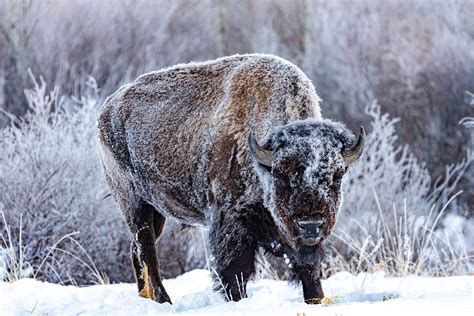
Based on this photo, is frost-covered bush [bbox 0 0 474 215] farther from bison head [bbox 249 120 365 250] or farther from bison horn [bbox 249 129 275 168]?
bison horn [bbox 249 129 275 168]

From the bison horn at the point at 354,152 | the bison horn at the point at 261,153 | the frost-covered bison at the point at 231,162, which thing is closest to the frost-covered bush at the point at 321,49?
the frost-covered bison at the point at 231,162

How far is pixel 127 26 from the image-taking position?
92.1 ft

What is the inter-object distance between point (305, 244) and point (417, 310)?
1333 mm

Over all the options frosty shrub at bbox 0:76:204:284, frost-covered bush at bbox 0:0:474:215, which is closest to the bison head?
frosty shrub at bbox 0:76:204:284

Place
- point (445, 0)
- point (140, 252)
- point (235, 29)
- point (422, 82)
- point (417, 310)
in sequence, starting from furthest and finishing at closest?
point (235, 29) → point (445, 0) → point (422, 82) → point (140, 252) → point (417, 310)

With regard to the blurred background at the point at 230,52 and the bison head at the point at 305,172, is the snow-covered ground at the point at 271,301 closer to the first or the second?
the bison head at the point at 305,172

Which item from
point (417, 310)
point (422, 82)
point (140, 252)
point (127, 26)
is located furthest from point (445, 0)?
point (417, 310)

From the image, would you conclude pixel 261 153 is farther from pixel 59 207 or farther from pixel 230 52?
pixel 230 52

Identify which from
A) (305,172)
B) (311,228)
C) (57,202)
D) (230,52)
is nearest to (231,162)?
(305,172)

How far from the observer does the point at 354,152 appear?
6.18 m

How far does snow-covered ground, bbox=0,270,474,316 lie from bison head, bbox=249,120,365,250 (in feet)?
1.52

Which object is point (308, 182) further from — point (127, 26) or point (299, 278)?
point (127, 26)

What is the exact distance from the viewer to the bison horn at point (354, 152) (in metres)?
6.16

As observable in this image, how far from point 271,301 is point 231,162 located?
117 centimetres
